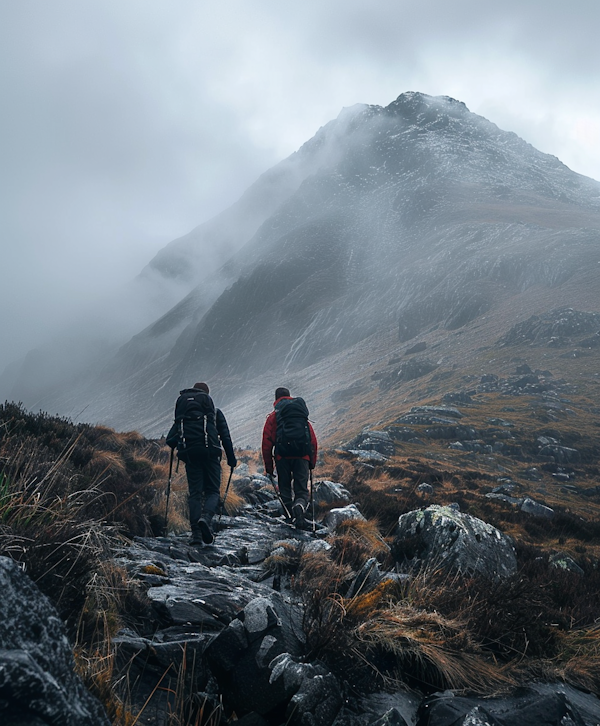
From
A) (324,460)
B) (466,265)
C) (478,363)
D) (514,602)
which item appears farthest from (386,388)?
(514,602)

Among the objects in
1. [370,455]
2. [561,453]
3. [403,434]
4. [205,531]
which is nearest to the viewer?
[205,531]

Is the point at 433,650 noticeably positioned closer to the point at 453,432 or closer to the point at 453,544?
the point at 453,544

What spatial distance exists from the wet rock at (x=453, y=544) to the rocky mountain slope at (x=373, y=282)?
5021 cm

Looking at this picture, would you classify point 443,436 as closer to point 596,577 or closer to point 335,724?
point 596,577

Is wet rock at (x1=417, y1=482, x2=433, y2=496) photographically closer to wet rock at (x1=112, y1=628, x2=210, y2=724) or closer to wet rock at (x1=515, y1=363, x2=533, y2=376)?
wet rock at (x1=112, y1=628, x2=210, y2=724)

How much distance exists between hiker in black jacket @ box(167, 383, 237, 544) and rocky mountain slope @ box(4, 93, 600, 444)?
5050 centimetres

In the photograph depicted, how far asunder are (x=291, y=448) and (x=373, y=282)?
112 meters

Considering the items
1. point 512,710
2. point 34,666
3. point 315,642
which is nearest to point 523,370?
point 512,710

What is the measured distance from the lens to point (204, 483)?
7699mm

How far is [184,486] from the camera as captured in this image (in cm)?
936

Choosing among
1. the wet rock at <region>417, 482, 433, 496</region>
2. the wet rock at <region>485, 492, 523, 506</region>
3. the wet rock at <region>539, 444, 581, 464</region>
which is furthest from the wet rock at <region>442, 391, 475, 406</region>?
the wet rock at <region>417, 482, 433, 496</region>

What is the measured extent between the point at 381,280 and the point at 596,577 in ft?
368

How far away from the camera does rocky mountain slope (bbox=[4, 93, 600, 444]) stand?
79875 mm

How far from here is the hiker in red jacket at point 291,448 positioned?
914 cm
